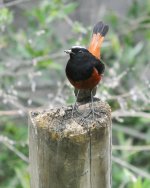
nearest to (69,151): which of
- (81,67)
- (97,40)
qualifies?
(81,67)

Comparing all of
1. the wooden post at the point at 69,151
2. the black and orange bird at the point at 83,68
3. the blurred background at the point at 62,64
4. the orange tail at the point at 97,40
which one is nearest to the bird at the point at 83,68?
the black and orange bird at the point at 83,68

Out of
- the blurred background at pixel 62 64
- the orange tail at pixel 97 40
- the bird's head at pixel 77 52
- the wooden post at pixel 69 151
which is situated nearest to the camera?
the wooden post at pixel 69 151

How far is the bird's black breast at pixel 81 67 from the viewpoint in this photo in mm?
2490

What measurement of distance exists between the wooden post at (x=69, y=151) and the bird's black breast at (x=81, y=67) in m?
0.59

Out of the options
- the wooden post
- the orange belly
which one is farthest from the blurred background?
the wooden post

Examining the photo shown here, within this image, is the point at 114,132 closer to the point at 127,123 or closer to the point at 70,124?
the point at 127,123

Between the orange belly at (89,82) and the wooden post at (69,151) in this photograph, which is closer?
the wooden post at (69,151)

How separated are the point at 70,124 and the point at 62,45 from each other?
3.16m

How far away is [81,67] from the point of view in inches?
98.2

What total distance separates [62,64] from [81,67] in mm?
2898

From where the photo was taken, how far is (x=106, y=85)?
3883mm

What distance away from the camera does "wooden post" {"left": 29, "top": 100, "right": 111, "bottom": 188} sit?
1.79 m

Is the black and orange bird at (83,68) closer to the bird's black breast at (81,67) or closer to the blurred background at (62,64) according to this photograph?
the bird's black breast at (81,67)

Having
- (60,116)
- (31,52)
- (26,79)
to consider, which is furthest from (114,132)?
(60,116)
